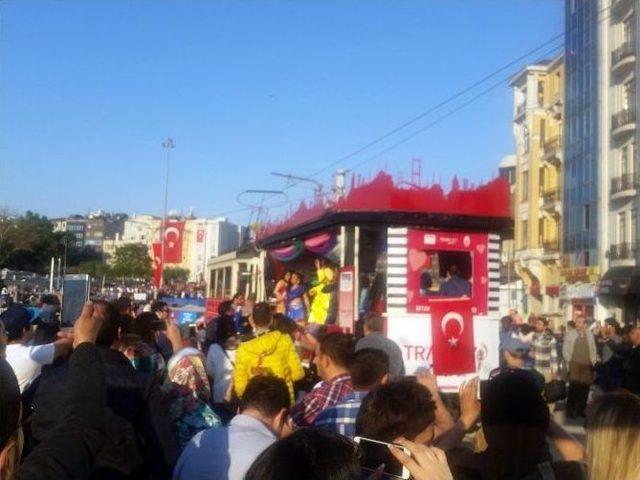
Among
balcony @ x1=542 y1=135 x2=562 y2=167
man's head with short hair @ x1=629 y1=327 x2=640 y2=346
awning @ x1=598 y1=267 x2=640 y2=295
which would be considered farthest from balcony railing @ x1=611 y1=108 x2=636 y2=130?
man's head with short hair @ x1=629 y1=327 x2=640 y2=346

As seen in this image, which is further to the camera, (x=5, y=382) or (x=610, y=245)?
(x=610, y=245)

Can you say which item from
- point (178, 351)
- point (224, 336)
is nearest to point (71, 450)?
point (178, 351)

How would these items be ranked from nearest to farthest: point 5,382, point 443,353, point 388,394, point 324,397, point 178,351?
point 5,382 < point 388,394 < point 324,397 < point 178,351 < point 443,353

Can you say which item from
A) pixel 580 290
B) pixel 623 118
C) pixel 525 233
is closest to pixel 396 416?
pixel 623 118

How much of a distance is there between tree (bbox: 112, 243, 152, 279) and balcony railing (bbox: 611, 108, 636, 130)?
33987 millimetres

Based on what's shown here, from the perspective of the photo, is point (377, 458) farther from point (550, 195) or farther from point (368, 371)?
point (550, 195)

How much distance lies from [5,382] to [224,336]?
7.98 m

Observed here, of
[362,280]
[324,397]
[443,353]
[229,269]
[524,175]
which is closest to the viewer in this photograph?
[324,397]

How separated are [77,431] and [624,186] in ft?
127

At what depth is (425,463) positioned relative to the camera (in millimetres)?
2602

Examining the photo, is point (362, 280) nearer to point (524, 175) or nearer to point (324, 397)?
point (324, 397)

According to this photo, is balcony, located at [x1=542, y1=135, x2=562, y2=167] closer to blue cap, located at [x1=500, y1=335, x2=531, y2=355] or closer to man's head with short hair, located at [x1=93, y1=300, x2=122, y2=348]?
blue cap, located at [x1=500, y1=335, x2=531, y2=355]

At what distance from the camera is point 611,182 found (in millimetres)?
40125

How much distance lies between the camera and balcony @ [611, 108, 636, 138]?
3800cm
